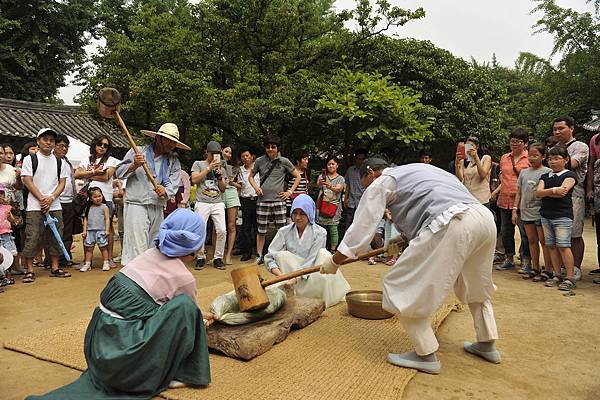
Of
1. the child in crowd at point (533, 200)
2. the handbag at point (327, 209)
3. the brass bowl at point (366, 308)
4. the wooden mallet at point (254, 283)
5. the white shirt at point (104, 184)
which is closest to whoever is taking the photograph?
the wooden mallet at point (254, 283)

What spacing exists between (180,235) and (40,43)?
15.4 m

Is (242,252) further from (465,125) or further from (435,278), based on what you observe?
(465,125)

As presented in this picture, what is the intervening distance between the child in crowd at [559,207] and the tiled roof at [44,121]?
10.6 m

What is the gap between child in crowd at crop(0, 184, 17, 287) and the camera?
5.66 metres

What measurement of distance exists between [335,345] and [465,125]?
8.28 metres

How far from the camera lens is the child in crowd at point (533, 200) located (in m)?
6.01

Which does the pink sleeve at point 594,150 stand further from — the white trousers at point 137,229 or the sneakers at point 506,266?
the white trousers at point 137,229

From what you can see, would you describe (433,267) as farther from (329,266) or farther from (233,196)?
(233,196)

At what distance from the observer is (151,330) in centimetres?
271

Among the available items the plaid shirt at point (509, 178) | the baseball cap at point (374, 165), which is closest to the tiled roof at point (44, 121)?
the plaid shirt at point (509, 178)

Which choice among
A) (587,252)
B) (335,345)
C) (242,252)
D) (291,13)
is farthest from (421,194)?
(587,252)

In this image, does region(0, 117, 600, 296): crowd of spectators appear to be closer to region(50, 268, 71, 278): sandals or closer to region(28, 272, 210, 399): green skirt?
region(50, 268, 71, 278): sandals

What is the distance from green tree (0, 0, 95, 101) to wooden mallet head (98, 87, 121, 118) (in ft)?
38.5

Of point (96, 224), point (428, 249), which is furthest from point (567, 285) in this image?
point (96, 224)
